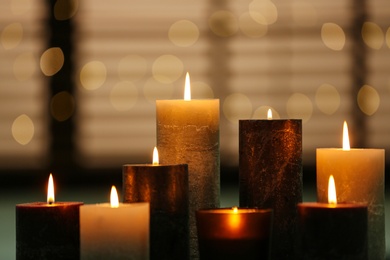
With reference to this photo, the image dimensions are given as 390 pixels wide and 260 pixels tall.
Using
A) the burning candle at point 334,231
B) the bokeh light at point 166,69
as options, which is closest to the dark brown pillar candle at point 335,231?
the burning candle at point 334,231

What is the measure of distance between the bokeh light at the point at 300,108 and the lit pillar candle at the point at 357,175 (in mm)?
3587

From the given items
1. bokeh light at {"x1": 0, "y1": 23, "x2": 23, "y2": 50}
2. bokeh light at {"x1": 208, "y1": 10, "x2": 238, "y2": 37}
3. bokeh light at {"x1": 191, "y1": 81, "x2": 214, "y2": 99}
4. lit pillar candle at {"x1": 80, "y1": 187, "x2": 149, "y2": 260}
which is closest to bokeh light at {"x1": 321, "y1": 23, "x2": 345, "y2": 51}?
bokeh light at {"x1": 208, "y1": 10, "x2": 238, "y2": 37}

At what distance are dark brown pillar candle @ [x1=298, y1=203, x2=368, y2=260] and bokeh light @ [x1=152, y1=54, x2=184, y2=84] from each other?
3.77 meters

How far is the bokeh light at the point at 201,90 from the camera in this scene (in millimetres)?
4898

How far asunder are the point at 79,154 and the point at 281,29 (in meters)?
1.32

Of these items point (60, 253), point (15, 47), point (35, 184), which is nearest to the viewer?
point (60, 253)

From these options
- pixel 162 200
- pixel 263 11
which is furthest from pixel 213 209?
pixel 263 11

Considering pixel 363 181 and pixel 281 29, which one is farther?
pixel 281 29

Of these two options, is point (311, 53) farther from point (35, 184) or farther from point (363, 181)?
point (363, 181)

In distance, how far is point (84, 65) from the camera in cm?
489

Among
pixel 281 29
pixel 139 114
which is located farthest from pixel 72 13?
pixel 281 29

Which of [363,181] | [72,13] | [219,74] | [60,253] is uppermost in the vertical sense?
[72,13]

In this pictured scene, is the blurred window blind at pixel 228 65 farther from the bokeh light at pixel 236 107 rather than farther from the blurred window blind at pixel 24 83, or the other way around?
the blurred window blind at pixel 24 83

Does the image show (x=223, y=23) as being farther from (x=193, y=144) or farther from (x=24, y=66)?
(x=193, y=144)
